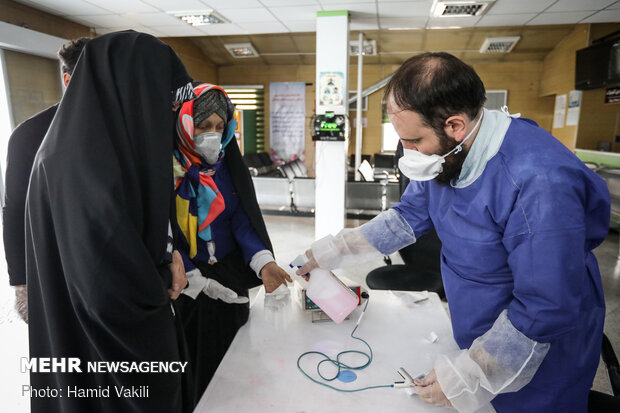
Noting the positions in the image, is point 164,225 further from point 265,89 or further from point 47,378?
point 265,89

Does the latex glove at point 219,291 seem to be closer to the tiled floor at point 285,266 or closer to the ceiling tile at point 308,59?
the tiled floor at point 285,266

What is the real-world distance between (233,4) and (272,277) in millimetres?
3865

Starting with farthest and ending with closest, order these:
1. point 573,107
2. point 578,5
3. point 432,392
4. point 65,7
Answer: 1. point 573,107
2. point 65,7
3. point 578,5
4. point 432,392

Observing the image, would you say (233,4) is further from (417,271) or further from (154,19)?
(417,271)

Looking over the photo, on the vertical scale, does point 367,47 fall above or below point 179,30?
above

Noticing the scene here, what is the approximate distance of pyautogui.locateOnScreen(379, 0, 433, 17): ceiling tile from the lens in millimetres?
4062

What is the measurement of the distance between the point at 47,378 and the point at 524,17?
18.1 ft

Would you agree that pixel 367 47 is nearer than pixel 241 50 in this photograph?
Yes

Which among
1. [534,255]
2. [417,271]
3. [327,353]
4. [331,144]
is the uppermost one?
[331,144]

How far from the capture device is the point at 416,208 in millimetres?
1291

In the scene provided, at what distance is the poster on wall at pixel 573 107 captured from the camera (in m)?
6.39

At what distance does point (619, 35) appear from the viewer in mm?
5141

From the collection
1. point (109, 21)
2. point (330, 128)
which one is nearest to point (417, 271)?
point (330, 128)

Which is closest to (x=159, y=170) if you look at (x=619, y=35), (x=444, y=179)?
(x=444, y=179)
